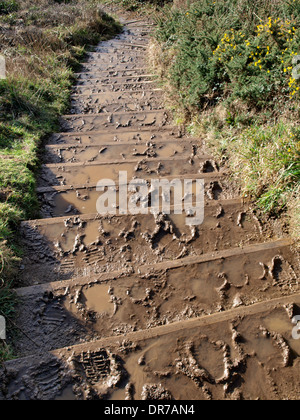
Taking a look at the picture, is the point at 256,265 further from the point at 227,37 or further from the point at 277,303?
the point at 227,37

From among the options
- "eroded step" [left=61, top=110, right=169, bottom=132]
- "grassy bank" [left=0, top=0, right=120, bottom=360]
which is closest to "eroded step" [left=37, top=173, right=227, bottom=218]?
"grassy bank" [left=0, top=0, right=120, bottom=360]

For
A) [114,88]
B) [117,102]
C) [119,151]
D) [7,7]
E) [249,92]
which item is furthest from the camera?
[7,7]

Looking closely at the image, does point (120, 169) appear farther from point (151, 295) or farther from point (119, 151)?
point (151, 295)

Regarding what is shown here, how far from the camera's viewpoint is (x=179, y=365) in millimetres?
2416

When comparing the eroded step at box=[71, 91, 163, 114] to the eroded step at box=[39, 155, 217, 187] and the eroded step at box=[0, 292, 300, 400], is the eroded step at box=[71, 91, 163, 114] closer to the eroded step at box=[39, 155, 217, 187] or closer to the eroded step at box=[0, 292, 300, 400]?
the eroded step at box=[39, 155, 217, 187]

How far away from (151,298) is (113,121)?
13.0 ft

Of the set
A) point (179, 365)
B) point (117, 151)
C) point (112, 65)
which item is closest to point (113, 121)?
point (117, 151)

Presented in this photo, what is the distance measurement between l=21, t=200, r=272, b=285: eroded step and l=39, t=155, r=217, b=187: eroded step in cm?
87

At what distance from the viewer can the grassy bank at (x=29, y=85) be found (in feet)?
11.6

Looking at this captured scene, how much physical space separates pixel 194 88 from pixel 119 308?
13.1 feet

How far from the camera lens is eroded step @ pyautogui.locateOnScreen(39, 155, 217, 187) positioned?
4379mm

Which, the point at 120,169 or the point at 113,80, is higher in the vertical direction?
the point at 113,80

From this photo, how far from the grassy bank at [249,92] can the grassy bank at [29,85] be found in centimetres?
241

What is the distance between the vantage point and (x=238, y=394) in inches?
90.7
